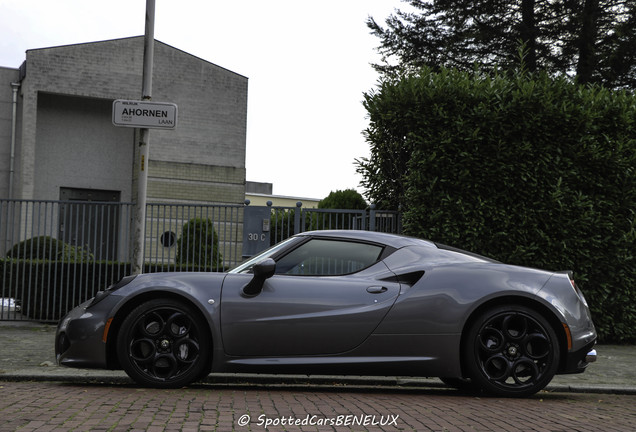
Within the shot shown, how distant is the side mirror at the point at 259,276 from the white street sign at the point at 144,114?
3272 mm

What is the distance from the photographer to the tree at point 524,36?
20.8 metres

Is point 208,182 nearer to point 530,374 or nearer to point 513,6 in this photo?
point 513,6

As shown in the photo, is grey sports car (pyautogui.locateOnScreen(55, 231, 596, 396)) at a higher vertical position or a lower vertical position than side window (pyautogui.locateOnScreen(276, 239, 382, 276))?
lower

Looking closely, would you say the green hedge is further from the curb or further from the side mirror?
the side mirror

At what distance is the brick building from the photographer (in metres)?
24.6

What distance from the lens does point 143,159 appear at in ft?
28.1

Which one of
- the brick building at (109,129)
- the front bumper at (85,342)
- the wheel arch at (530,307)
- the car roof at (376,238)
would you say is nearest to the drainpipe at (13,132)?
the brick building at (109,129)

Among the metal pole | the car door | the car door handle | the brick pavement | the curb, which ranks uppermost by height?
the metal pole

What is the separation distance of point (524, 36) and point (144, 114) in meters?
16.1

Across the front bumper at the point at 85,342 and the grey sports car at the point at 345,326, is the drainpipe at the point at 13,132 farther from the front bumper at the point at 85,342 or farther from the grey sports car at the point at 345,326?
the grey sports car at the point at 345,326

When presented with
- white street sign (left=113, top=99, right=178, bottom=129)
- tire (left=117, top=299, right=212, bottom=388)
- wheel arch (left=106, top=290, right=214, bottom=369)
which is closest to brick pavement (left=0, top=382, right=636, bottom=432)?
tire (left=117, top=299, right=212, bottom=388)

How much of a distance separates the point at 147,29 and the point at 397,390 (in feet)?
17.3

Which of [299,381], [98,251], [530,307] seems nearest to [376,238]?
[530,307]

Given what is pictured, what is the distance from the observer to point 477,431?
4293mm
